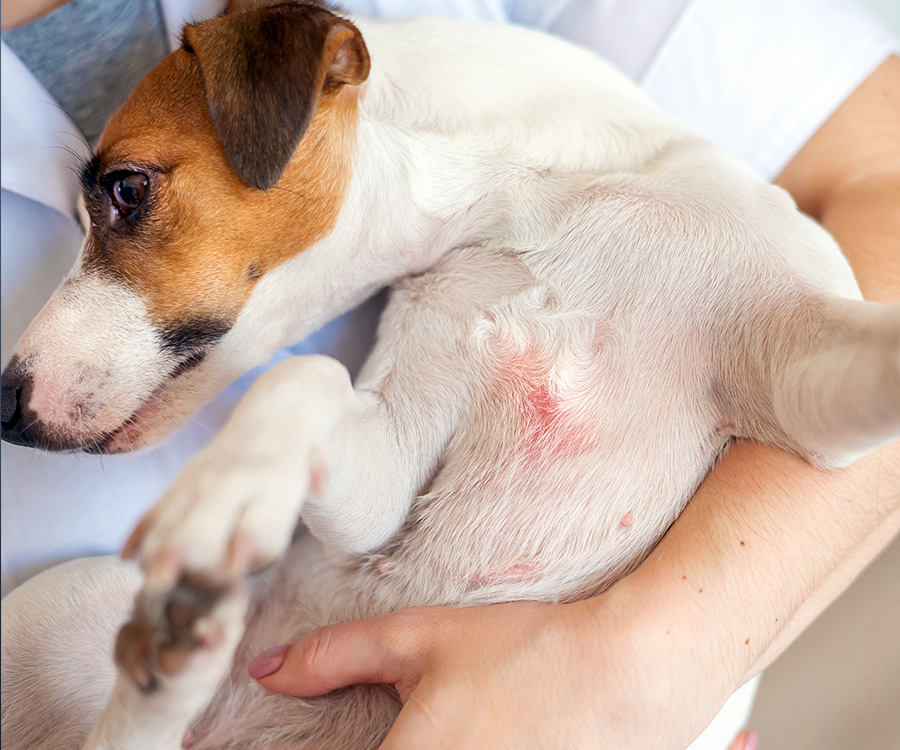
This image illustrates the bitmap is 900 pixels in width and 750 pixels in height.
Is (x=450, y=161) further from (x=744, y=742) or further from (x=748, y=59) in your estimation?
(x=744, y=742)

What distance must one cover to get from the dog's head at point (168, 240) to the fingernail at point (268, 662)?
0.36m

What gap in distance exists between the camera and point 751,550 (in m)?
0.81

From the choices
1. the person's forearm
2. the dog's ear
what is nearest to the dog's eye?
the dog's ear

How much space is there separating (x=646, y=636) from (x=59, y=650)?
33.1 inches

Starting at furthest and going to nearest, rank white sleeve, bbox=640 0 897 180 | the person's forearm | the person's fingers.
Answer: white sleeve, bbox=640 0 897 180 < the person's fingers < the person's forearm

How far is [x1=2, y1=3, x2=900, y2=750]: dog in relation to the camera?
31.6 inches

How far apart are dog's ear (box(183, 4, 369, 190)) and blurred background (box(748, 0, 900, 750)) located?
1081 millimetres

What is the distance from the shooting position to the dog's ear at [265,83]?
783 mm

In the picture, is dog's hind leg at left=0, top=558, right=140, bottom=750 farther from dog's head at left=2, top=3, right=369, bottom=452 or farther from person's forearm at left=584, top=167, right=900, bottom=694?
person's forearm at left=584, top=167, right=900, bottom=694

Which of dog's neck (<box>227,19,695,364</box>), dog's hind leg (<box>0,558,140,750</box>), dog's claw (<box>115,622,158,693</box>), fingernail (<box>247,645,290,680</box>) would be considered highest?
dog's neck (<box>227,19,695,364</box>)

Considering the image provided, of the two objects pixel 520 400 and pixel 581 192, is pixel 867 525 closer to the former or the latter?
pixel 520 400

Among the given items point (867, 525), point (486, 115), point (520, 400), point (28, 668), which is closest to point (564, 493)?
point (520, 400)

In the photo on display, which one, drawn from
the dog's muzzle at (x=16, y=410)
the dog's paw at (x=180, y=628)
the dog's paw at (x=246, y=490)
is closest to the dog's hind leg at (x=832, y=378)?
the dog's paw at (x=246, y=490)

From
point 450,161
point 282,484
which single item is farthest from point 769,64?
point 282,484
